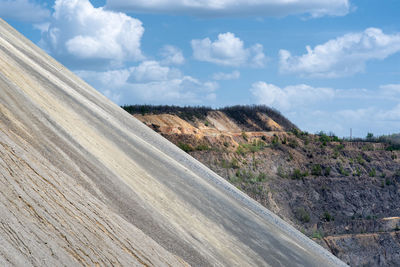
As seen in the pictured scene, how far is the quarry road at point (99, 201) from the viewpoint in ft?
26.6

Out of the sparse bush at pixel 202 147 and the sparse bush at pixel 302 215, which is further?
the sparse bush at pixel 202 147

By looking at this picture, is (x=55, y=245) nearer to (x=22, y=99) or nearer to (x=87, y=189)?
(x=87, y=189)

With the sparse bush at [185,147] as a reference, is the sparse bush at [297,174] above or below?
above

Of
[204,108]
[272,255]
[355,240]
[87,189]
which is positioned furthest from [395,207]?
[87,189]

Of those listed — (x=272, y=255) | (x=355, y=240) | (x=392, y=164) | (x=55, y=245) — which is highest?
(x=392, y=164)

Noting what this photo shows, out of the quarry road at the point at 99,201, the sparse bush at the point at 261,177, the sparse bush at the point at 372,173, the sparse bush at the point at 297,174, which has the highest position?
the sparse bush at the point at 372,173

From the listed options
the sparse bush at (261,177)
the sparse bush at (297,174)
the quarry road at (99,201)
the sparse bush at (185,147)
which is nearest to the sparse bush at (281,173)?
the sparse bush at (297,174)

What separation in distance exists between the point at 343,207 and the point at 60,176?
26.9m

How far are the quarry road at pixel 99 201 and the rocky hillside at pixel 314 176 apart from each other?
1266 cm

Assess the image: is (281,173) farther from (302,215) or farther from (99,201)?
(99,201)

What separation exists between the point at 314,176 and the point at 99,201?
92.2 ft

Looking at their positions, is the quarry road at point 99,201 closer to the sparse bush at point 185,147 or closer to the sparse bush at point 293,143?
the sparse bush at point 185,147

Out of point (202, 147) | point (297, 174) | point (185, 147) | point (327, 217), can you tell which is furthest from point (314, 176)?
point (185, 147)

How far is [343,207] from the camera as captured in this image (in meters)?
33.6
